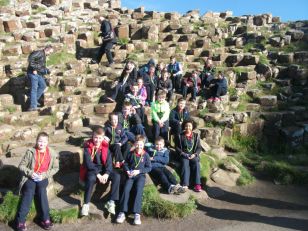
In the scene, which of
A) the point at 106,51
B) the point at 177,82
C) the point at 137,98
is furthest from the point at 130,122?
the point at 106,51

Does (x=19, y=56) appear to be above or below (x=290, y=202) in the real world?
above

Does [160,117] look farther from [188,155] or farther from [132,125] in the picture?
[188,155]

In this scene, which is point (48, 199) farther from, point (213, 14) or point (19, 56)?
point (213, 14)

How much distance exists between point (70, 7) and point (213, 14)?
910 centimetres

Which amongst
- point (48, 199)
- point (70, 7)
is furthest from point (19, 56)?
point (48, 199)

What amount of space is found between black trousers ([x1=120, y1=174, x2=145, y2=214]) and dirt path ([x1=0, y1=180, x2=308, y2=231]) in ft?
1.18

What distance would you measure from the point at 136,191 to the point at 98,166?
1071 millimetres

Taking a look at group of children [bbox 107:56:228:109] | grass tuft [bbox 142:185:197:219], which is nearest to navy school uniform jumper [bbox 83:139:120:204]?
grass tuft [bbox 142:185:197:219]

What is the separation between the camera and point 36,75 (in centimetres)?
1488

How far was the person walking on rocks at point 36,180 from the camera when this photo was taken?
9.06 metres

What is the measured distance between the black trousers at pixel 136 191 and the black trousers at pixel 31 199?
170 cm

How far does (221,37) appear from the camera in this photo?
22.4 m

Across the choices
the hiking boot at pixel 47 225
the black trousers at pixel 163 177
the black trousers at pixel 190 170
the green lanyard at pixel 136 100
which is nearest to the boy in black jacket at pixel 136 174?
the black trousers at pixel 163 177

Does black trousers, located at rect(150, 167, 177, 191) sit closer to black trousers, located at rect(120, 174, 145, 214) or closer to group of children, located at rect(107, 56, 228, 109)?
black trousers, located at rect(120, 174, 145, 214)
